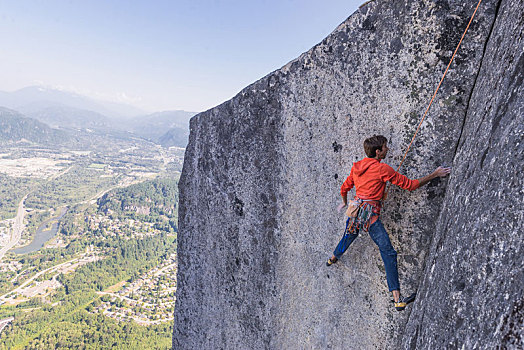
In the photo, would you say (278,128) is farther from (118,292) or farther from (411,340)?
(118,292)

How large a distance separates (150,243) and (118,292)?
83.9ft

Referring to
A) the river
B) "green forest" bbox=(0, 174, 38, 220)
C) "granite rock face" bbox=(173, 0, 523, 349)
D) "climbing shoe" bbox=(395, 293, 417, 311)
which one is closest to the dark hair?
"granite rock face" bbox=(173, 0, 523, 349)

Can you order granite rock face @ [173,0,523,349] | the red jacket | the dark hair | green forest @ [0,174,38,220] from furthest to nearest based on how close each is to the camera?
green forest @ [0,174,38,220] < the dark hair < the red jacket < granite rock face @ [173,0,523,349]

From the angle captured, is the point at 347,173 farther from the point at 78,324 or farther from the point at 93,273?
the point at 93,273

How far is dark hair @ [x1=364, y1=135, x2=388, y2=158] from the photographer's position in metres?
3.30

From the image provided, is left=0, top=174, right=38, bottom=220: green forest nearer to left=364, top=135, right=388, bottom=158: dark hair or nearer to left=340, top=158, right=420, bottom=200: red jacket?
left=340, top=158, right=420, bottom=200: red jacket

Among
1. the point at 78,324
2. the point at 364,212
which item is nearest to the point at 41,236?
the point at 78,324

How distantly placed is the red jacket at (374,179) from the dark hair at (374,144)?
0.08 meters

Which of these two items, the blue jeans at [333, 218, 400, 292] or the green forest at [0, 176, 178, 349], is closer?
the blue jeans at [333, 218, 400, 292]

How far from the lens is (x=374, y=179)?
3.29 metres

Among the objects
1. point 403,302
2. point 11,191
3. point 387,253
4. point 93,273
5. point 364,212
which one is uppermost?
point 364,212

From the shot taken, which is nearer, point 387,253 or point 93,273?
point 387,253

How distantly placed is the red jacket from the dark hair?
0.27ft

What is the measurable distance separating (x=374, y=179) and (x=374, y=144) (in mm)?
352
